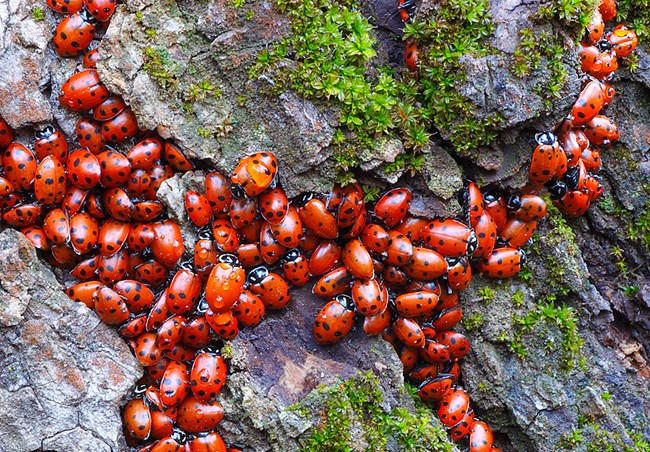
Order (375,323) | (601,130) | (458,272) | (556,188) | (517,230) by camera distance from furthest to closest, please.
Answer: (601,130) < (556,188) < (517,230) < (458,272) < (375,323)

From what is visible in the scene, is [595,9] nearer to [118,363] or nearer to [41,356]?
[118,363]

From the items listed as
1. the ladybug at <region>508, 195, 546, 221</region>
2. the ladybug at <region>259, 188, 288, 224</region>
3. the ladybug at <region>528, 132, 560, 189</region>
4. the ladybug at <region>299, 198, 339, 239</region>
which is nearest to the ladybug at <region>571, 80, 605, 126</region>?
the ladybug at <region>528, 132, 560, 189</region>

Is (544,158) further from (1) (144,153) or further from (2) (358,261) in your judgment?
(1) (144,153)

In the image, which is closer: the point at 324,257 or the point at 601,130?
the point at 324,257

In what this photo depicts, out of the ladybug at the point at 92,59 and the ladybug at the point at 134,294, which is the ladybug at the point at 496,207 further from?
the ladybug at the point at 92,59

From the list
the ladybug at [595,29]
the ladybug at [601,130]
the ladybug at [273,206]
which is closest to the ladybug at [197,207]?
the ladybug at [273,206]

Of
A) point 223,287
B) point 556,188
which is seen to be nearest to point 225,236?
point 223,287

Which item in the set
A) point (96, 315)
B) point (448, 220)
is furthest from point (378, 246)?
point (96, 315)
